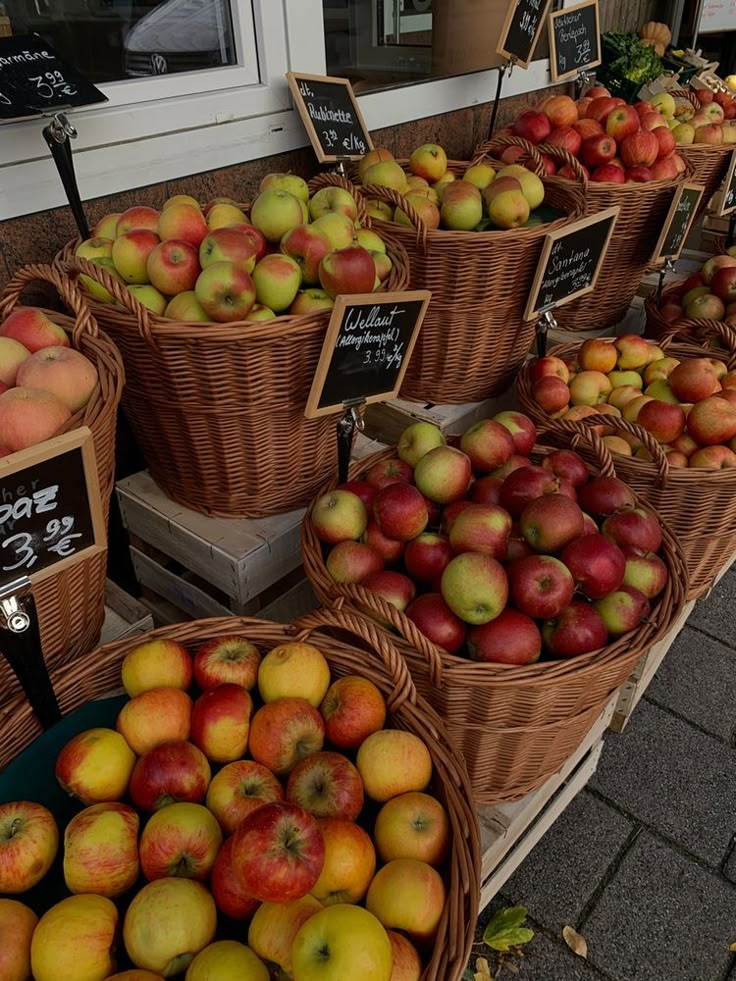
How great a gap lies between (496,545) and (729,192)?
6.93 ft

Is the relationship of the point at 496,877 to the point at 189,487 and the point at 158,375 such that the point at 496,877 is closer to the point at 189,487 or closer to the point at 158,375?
the point at 189,487

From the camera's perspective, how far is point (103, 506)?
1.00m

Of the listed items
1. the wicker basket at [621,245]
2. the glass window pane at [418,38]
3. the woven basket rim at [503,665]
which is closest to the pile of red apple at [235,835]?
the woven basket rim at [503,665]

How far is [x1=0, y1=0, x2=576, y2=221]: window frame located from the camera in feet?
4.78

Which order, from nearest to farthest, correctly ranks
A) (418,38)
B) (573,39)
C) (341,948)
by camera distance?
1. (341,948)
2. (573,39)
3. (418,38)

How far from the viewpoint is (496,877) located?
1354mm

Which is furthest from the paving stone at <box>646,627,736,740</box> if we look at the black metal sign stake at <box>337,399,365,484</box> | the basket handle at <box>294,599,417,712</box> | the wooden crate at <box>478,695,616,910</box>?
the basket handle at <box>294,599,417,712</box>

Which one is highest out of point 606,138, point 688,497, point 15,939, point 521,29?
point 521,29

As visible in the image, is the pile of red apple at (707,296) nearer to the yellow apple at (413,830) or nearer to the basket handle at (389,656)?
the basket handle at (389,656)

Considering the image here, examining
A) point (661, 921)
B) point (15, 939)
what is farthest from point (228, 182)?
point (661, 921)

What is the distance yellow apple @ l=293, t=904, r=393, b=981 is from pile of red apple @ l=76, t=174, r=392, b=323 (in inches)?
35.0

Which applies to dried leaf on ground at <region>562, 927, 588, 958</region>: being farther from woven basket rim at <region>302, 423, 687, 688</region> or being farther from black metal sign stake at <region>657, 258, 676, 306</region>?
black metal sign stake at <region>657, 258, 676, 306</region>

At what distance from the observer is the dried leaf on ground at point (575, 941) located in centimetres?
140

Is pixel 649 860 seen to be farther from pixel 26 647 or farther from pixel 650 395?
pixel 26 647
